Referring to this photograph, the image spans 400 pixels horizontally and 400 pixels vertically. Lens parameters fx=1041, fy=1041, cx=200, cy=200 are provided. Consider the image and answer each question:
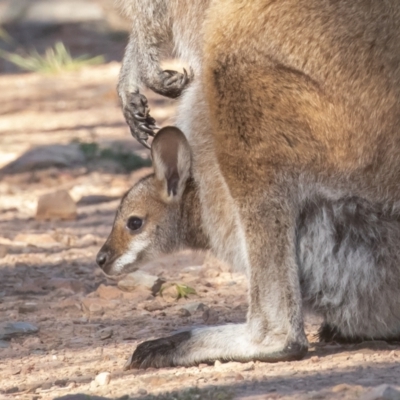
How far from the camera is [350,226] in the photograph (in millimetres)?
2953

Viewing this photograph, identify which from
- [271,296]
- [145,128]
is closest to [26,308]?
[145,128]

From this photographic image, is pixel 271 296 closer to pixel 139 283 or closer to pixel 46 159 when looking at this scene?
pixel 139 283

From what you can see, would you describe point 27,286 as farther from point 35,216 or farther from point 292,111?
point 292,111

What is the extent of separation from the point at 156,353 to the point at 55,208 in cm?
233

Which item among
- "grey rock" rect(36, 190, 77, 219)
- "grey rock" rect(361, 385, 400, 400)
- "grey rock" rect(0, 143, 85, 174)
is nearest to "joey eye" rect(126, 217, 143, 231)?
"grey rock" rect(361, 385, 400, 400)

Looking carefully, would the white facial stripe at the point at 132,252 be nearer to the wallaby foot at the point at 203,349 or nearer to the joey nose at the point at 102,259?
the joey nose at the point at 102,259

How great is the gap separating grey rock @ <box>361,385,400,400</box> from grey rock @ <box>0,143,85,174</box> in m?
4.34

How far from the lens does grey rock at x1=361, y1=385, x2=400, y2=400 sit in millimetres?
2299

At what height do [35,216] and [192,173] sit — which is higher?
[35,216]

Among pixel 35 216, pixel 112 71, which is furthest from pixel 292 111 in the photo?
pixel 112 71

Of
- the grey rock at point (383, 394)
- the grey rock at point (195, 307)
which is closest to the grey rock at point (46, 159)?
the grey rock at point (195, 307)

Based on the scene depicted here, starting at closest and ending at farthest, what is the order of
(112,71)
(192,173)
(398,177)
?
1. (398,177)
2. (192,173)
3. (112,71)

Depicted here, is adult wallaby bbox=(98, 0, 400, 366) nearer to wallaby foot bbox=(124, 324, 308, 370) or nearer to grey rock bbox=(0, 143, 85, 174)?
A: wallaby foot bbox=(124, 324, 308, 370)

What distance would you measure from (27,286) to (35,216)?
4.08 ft
